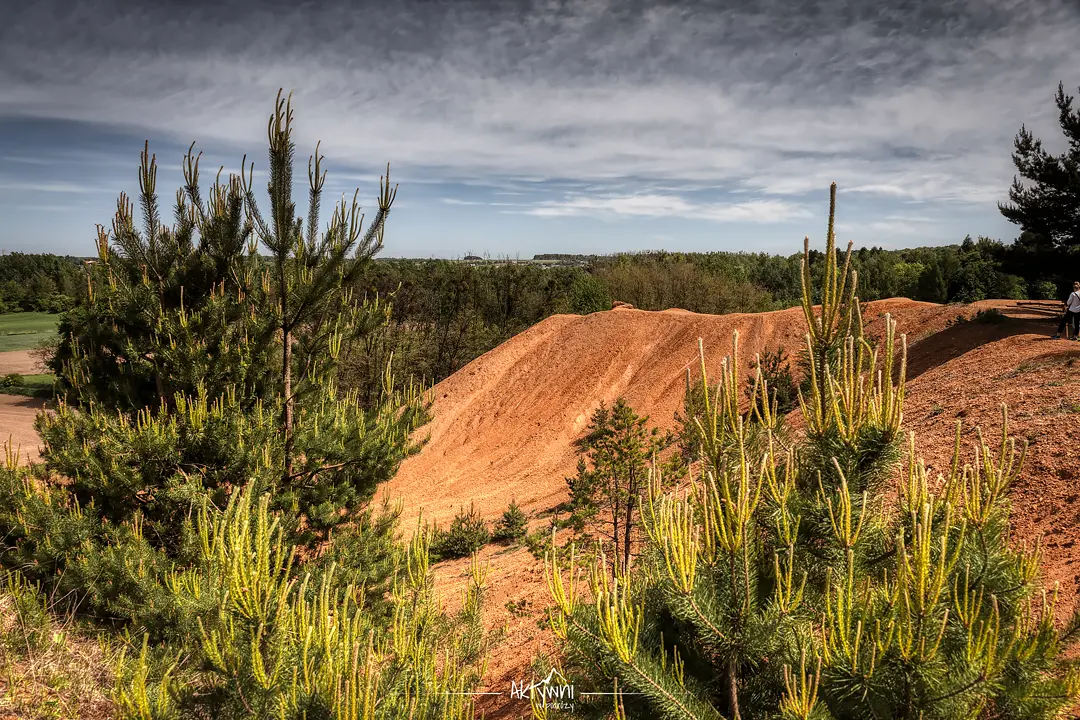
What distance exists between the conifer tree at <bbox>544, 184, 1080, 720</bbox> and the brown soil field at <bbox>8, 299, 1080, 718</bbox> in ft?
3.03

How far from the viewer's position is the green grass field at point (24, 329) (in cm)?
7238

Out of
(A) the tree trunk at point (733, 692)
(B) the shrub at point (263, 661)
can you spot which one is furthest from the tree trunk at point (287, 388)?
(A) the tree trunk at point (733, 692)

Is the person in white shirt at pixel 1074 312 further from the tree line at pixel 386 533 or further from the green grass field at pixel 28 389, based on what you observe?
the green grass field at pixel 28 389

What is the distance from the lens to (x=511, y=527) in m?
16.1

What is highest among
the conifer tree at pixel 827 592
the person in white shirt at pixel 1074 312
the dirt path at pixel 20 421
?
the person in white shirt at pixel 1074 312

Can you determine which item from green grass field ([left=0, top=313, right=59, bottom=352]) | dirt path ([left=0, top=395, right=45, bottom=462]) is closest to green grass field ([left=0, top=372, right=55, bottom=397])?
dirt path ([left=0, top=395, right=45, bottom=462])

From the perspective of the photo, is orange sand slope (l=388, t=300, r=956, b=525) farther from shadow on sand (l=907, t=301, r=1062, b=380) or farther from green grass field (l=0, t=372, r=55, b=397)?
green grass field (l=0, t=372, r=55, b=397)

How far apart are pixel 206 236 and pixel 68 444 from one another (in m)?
3.24

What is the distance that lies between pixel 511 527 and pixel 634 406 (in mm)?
10590

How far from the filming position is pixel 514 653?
8688mm

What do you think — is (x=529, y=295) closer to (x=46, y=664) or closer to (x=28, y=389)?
(x=28, y=389)

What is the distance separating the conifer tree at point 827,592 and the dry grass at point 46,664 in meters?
4.55

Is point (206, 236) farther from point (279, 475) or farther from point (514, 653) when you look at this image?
point (514, 653)

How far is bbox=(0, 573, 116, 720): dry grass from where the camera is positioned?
512 cm
